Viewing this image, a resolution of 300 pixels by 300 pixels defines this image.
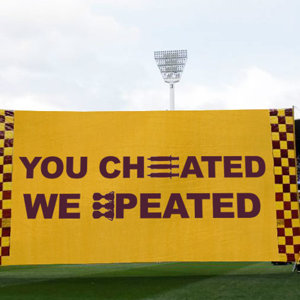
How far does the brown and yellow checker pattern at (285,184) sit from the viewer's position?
6.73 metres

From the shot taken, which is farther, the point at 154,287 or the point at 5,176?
the point at 5,176

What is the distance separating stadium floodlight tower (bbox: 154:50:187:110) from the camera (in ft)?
103

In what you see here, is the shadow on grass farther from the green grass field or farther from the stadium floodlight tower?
the stadium floodlight tower

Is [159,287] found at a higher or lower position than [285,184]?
lower

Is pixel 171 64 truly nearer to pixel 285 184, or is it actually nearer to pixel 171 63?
pixel 171 63

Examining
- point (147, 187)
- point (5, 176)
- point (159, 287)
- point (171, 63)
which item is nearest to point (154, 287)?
point (159, 287)

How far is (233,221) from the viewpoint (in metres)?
6.80

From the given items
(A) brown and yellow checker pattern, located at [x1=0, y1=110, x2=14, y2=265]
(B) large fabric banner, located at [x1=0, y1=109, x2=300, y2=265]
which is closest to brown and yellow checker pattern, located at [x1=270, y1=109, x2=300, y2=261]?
(B) large fabric banner, located at [x1=0, y1=109, x2=300, y2=265]

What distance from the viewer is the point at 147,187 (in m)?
6.87

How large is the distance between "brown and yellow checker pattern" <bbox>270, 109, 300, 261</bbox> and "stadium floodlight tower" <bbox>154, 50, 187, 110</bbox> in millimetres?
→ 24279

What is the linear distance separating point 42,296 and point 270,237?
373cm

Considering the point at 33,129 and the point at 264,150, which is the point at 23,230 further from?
the point at 264,150

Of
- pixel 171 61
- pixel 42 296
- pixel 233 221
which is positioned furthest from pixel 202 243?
pixel 171 61

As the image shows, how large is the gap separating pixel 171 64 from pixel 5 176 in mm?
26464
